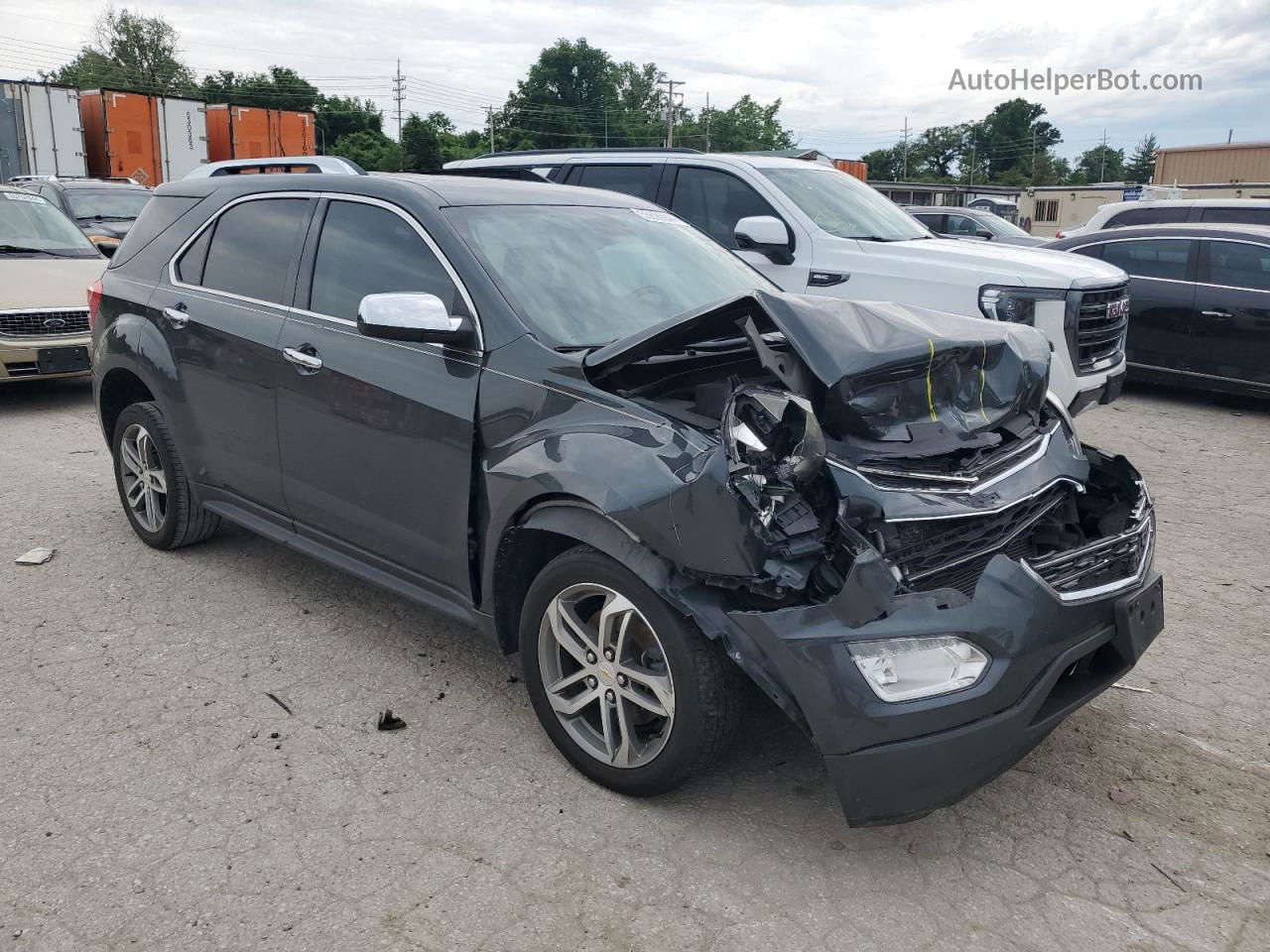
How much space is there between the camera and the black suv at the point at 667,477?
A: 2.59 metres

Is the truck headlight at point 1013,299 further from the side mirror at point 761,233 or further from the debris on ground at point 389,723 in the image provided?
the debris on ground at point 389,723

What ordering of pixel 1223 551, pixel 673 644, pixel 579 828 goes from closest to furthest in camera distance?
pixel 673 644, pixel 579 828, pixel 1223 551

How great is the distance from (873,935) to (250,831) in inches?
69.7

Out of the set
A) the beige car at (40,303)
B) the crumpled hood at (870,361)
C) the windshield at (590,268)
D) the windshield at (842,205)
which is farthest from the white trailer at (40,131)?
the crumpled hood at (870,361)

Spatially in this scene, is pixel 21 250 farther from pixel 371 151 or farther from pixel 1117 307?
pixel 371 151

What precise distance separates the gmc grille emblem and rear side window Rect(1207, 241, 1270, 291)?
6.93 ft

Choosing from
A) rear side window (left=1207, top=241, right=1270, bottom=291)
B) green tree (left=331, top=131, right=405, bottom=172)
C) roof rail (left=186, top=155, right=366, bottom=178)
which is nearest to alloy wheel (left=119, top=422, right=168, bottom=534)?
roof rail (left=186, top=155, right=366, bottom=178)

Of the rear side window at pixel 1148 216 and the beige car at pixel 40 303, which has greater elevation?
the rear side window at pixel 1148 216

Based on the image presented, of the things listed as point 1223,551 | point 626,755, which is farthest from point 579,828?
point 1223,551

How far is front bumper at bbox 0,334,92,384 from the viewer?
8.29 metres

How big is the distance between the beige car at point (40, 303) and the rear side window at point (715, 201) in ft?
16.7

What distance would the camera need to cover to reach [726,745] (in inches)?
115

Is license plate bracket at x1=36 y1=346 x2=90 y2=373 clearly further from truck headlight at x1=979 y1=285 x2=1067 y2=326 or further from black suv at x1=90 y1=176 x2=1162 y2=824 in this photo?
truck headlight at x1=979 y1=285 x2=1067 y2=326

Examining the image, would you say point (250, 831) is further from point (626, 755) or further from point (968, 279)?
point (968, 279)
